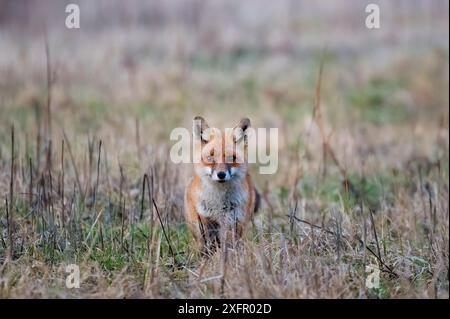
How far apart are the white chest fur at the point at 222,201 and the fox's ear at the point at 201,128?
46cm

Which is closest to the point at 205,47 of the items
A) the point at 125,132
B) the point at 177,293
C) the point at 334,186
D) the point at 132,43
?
the point at 132,43

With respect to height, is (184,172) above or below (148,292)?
above

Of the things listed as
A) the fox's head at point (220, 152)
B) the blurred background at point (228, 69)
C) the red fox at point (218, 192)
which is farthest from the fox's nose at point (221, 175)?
the blurred background at point (228, 69)

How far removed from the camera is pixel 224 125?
12.0 meters

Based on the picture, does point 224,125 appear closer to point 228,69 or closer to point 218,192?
point 228,69

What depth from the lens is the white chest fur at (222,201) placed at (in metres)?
6.62

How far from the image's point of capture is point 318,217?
25.9ft

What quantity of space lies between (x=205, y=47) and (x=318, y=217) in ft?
33.2

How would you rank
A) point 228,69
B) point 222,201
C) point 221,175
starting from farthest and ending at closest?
1. point 228,69
2. point 222,201
3. point 221,175

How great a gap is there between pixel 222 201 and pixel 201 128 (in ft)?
2.55

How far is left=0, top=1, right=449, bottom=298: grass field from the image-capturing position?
232 inches

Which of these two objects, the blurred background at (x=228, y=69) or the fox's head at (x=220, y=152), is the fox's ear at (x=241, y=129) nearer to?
the fox's head at (x=220, y=152)

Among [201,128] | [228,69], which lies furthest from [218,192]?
[228,69]
